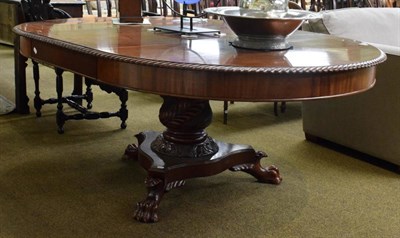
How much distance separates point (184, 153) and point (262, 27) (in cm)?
76

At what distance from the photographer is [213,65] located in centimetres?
129

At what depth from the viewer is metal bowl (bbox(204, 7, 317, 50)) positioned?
148 cm

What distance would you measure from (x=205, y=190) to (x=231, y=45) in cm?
75

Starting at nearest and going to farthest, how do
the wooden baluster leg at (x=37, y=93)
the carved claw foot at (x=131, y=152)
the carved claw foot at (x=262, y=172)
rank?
the carved claw foot at (x=262, y=172) → the carved claw foot at (x=131, y=152) → the wooden baluster leg at (x=37, y=93)

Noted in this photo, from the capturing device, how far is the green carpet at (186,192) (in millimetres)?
1829

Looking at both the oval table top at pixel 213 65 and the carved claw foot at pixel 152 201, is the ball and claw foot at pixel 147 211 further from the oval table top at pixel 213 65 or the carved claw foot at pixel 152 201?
the oval table top at pixel 213 65

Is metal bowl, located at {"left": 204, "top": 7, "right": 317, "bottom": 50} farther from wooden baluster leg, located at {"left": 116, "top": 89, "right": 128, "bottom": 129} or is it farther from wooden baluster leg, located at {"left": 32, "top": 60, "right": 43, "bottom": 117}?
wooden baluster leg, located at {"left": 32, "top": 60, "right": 43, "bottom": 117}

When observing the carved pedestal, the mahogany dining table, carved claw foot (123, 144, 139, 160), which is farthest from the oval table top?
carved claw foot (123, 144, 139, 160)

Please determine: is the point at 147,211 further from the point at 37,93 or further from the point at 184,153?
the point at 37,93

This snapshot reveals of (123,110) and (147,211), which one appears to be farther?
(123,110)

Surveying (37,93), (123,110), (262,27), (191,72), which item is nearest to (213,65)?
(191,72)

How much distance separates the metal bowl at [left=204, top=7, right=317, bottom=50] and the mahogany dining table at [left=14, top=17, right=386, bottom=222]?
0.04 metres

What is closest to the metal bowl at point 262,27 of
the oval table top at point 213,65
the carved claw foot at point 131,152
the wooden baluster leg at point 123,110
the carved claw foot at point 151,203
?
the oval table top at point 213,65

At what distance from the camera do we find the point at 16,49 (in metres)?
3.19
